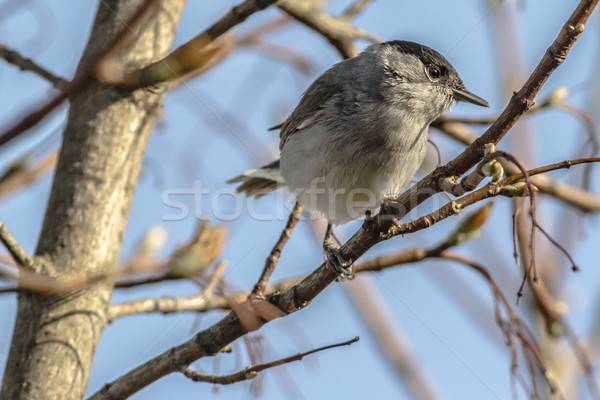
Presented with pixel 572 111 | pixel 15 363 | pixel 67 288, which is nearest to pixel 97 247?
pixel 15 363

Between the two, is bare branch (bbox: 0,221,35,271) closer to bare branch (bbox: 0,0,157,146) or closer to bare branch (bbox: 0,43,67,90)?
bare branch (bbox: 0,43,67,90)

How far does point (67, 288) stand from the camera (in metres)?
1.71

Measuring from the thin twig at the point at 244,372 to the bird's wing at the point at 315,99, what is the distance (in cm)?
210

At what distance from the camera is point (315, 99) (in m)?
4.26

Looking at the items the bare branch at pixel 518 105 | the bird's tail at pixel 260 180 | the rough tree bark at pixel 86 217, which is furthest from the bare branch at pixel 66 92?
the bird's tail at pixel 260 180

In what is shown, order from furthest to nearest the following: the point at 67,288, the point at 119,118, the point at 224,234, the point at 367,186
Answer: the point at 367,186, the point at 119,118, the point at 224,234, the point at 67,288

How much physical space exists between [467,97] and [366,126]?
75 centimetres

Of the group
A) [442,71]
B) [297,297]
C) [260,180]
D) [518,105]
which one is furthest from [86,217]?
[442,71]

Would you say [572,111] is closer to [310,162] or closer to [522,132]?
[522,132]

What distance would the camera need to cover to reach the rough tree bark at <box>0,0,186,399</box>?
2619 millimetres

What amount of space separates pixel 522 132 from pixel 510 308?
2173 millimetres

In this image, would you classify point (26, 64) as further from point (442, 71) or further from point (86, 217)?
point (442, 71)

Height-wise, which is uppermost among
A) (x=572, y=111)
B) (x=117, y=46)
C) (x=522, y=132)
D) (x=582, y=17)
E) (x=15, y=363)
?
(x=522, y=132)

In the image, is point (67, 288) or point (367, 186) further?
point (367, 186)
